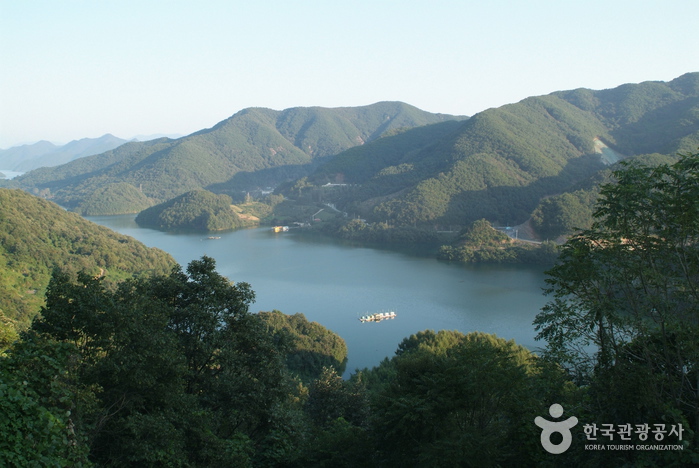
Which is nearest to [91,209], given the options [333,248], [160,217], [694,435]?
[160,217]

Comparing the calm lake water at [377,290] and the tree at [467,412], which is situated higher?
the tree at [467,412]

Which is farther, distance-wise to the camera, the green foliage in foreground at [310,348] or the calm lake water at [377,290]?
the calm lake water at [377,290]

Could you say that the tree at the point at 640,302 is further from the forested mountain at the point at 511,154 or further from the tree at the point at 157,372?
the forested mountain at the point at 511,154

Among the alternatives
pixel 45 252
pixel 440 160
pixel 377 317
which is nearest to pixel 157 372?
pixel 377 317

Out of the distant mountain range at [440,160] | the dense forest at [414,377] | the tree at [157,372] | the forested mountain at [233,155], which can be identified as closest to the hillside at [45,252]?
the tree at [157,372]

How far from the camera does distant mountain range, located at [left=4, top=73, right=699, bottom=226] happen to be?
193 feet

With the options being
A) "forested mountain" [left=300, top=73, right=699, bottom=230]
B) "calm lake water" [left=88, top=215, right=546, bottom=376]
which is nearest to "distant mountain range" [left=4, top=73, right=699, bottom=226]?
"forested mountain" [left=300, top=73, right=699, bottom=230]

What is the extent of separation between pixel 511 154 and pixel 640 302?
64015 mm

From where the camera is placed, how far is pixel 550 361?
498 centimetres

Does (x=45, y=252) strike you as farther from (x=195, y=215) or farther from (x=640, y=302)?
(x=195, y=215)

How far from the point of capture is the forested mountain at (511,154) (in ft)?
187

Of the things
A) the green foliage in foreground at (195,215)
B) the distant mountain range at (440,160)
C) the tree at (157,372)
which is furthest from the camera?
the green foliage in foreground at (195,215)

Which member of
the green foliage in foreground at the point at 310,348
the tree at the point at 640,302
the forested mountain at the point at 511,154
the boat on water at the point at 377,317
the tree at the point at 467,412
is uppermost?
the forested mountain at the point at 511,154

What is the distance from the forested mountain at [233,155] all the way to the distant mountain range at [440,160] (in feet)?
1.38
